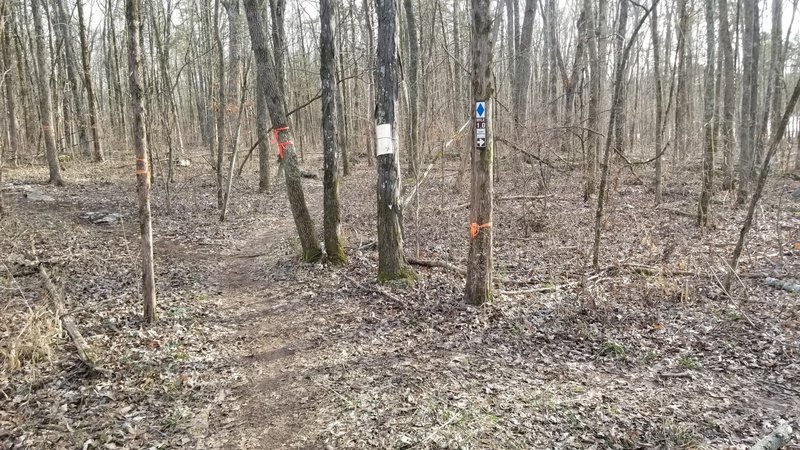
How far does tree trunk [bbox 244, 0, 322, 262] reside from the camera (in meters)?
8.27

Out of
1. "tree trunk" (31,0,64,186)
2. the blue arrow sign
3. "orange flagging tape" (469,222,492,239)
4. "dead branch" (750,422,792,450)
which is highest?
"tree trunk" (31,0,64,186)

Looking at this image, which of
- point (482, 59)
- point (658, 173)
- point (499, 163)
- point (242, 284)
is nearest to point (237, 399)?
point (242, 284)

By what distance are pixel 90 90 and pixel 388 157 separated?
17514 mm

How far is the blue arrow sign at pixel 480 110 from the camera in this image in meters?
5.82

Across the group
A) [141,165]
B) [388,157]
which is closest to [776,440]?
[388,157]

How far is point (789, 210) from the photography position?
40.6 feet

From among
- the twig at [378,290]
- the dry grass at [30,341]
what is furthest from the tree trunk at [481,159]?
the dry grass at [30,341]

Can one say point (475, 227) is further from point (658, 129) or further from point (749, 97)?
point (749, 97)

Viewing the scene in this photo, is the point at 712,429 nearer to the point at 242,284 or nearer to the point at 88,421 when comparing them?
the point at 88,421

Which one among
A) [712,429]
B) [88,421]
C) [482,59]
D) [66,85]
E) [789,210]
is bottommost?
[712,429]

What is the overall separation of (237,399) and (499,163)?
13.3 metres

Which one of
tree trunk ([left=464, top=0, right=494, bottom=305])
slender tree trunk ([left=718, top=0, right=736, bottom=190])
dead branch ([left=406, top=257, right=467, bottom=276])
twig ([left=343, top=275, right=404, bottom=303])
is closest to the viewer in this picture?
tree trunk ([left=464, top=0, right=494, bottom=305])

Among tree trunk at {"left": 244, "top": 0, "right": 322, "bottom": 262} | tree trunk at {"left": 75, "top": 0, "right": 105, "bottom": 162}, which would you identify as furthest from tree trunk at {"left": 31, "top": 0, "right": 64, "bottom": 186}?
tree trunk at {"left": 244, "top": 0, "right": 322, "bottom": 262}

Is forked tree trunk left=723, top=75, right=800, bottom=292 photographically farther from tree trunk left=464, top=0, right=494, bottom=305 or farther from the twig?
the twig
